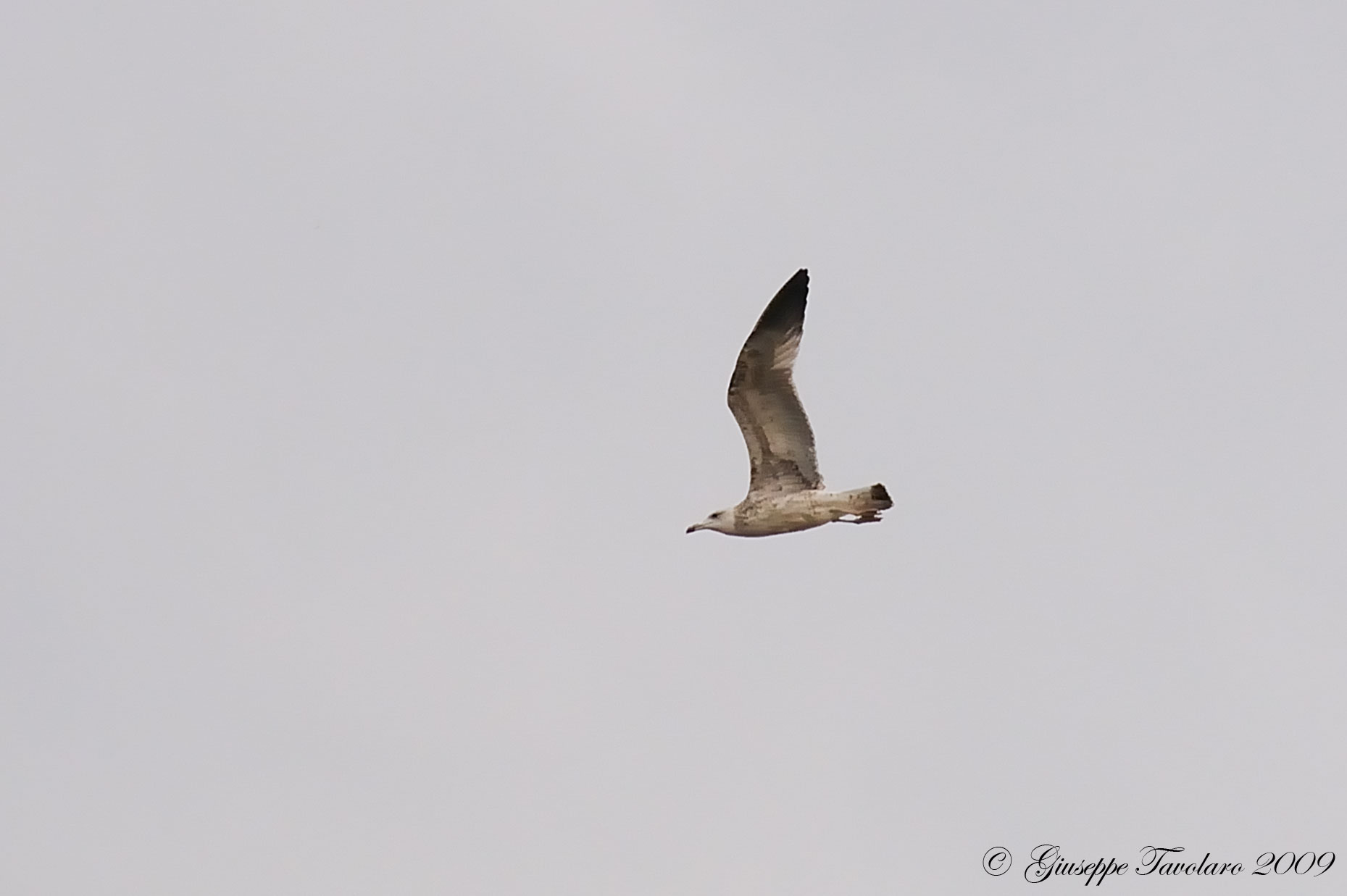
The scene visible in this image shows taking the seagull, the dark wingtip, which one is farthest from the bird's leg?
the dark wingtip

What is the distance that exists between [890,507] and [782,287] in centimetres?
299

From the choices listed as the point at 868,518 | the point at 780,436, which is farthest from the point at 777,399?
the point at 868,518

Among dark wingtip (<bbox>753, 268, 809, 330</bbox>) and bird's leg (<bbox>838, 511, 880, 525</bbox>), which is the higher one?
dark wingtip (<bbox>753, 268, 809, 330</bbox>)

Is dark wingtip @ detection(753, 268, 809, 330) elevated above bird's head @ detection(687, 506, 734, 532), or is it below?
above

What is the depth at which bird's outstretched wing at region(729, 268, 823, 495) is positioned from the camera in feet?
93.5

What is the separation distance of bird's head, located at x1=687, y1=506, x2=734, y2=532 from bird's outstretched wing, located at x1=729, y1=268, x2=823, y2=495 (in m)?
0.77

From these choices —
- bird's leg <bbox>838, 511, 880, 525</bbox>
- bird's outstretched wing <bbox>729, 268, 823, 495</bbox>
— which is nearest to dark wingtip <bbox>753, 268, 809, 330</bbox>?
bird's outstretched wing <bbox>729, 268, 823, 495</bbox>

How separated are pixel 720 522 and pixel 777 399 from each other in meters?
2.06

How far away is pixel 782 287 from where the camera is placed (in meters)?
28.5

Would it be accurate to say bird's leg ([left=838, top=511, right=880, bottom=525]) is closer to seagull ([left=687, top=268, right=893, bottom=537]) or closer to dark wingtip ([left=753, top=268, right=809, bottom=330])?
seagull ([left=687, top=268, right=893, bottom=537])

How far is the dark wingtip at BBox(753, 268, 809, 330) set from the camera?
2841 cm

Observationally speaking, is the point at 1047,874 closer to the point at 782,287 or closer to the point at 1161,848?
the point at 1161,848

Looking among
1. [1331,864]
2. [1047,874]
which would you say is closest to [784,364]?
[1047,874]

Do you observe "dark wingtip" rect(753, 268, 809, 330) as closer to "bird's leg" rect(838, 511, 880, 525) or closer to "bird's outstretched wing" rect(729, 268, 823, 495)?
"bird's outstretched wing" rect(729, 268, 823, 495)
